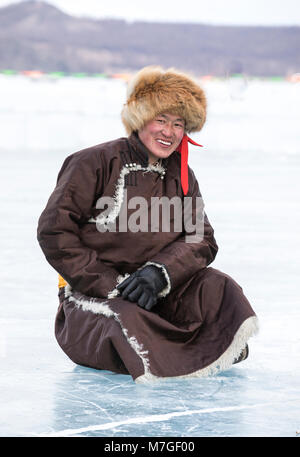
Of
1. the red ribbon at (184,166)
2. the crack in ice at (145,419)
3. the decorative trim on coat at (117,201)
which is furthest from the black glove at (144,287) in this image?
the crack in ice at (145,419)

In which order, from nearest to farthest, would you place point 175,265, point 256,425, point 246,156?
point 256,425 → point 175,265 → point 246,156

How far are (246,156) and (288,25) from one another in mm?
31291

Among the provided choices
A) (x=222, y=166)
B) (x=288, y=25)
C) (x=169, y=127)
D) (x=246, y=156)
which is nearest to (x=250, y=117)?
(x=246, y=156)

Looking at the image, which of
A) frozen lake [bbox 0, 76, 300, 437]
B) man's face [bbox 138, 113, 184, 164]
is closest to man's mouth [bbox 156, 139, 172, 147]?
man's face [bbox 138, 113, 184, 164]

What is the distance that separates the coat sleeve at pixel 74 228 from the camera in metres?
2.49

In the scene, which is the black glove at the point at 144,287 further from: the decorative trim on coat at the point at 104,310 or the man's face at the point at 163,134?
the man's face at the point at 163,134

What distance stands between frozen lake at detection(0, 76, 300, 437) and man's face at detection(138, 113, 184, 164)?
69 centimetres

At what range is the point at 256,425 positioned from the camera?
2084mm

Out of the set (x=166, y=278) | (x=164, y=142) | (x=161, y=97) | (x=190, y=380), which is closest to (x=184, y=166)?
(x=164, y=142)

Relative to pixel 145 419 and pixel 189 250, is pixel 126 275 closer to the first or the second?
pixel 189 250

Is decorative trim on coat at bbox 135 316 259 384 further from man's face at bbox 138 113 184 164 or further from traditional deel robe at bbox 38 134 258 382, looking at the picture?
man's face at bbox 138 113 184 164

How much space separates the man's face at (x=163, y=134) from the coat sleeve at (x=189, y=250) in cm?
14

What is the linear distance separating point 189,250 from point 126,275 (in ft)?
0.67
